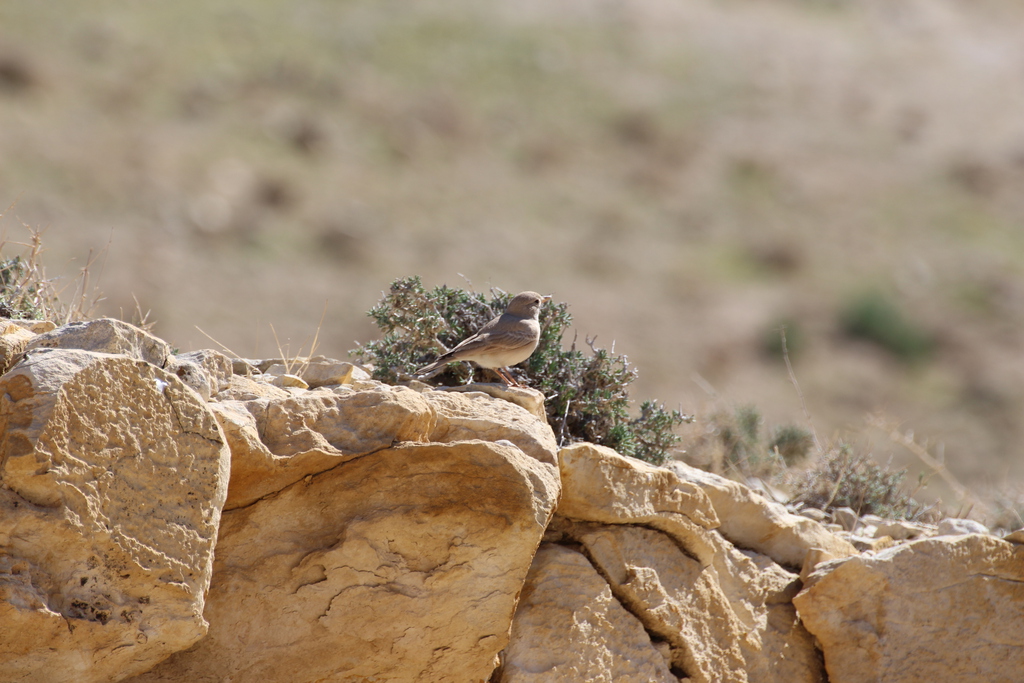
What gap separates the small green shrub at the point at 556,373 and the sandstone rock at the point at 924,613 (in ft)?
4.64

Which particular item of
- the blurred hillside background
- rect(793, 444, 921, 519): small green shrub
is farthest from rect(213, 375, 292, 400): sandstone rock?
the blurred hillside background

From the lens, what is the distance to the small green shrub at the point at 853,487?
7.03 metres

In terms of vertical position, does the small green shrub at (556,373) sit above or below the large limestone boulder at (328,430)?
below

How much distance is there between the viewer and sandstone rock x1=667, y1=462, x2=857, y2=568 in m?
5.47

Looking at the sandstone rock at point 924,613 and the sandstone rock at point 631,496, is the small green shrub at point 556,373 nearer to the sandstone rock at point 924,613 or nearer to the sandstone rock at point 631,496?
the sandstone rock at point 631,496

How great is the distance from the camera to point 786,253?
3052cm

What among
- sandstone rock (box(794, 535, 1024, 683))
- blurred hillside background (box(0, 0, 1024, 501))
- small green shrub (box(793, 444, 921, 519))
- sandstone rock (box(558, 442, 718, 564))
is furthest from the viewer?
blurred hillside background (box(0, 0, 1024, 501))

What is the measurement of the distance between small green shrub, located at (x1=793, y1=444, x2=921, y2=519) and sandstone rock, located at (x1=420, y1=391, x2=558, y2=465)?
3183 mm

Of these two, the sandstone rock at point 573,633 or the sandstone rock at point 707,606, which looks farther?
the sandstone rock at point 707,606

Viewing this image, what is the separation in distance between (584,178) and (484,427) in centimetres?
2778

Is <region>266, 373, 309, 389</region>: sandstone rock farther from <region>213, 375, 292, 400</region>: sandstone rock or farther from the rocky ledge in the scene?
<region>213, 375, 292, 400</region>: sandstone rock

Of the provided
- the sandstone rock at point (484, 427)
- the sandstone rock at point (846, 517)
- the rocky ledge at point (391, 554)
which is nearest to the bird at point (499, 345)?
the rocky ledge at point (391, 554)

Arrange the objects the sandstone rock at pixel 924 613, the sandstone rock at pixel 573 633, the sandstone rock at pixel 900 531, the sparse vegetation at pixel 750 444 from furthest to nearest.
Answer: the sparse vegetation at pixel 750 444, the sandstone rock at pixel 900 531, the sandstone rock at pixel 924 613, the sandstone rock at pixel 573 633

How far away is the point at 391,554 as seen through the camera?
415 centimetres
